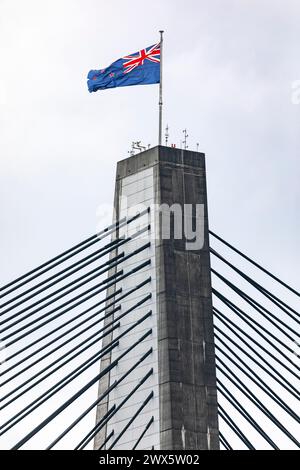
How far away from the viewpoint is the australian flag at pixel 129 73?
104 meters

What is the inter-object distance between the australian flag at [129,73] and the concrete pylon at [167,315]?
392cm

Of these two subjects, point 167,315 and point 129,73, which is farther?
point 129,73

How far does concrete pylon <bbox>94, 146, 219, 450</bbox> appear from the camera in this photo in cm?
9712

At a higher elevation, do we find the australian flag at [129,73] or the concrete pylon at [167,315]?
the australian flag at [129,73]

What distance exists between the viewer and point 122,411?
9938cm

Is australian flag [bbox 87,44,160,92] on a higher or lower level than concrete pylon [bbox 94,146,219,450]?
higher

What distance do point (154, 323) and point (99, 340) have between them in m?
3.23

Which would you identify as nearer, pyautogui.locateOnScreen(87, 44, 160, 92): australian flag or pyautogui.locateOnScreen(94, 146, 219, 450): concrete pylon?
pyautogui.locateOnScreen(94, 146, 219, 450): concrete pylon

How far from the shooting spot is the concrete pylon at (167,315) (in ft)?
319

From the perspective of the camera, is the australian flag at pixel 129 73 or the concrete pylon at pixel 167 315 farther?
the australian flag at pixel 129 73

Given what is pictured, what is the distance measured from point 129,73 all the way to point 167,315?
13960 millimetres

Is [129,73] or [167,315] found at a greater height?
[129,73]

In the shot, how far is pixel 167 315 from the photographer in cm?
9875

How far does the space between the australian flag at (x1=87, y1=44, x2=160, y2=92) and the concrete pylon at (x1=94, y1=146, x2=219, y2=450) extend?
392 cm
